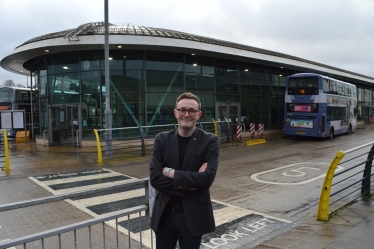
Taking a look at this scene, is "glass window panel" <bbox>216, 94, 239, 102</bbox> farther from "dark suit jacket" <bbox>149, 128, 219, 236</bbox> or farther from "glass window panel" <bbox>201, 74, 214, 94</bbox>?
"dark suit jacket" <bbox>149, 128, 219, 236</bbox>

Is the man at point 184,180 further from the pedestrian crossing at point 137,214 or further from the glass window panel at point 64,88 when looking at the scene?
the glass window panel at point 64,88

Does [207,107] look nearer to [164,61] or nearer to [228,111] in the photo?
[228,111]

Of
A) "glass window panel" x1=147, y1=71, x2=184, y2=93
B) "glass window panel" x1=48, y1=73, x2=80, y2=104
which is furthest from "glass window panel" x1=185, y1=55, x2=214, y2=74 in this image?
"glass window panel" x1=48, y1=73, x2=80, y2=104

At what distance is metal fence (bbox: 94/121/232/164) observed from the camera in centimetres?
1314

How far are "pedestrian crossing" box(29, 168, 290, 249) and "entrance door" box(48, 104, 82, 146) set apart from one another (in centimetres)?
860

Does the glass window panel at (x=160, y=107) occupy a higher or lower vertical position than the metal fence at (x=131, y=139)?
higher

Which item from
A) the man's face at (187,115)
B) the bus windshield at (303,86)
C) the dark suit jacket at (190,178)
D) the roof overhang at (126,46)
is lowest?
the dark suit jacket at (190,178)

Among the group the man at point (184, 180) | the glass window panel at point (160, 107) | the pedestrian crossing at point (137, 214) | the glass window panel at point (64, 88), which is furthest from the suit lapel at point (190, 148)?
the glass window panel at point (64, 88)

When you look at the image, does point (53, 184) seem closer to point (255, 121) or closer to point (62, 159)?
point (62, 159)

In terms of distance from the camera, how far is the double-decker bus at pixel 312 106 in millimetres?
20078

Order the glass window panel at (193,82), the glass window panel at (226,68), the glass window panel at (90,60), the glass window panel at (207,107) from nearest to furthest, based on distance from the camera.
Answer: the glass window panel at (90,60) → the glass window panel at (193,82) → the glass window panel at (207,107) → the glass window panel at (226,68)

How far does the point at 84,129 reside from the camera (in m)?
17.8

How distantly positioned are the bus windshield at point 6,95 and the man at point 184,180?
27053mm

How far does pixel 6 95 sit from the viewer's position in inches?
1008
